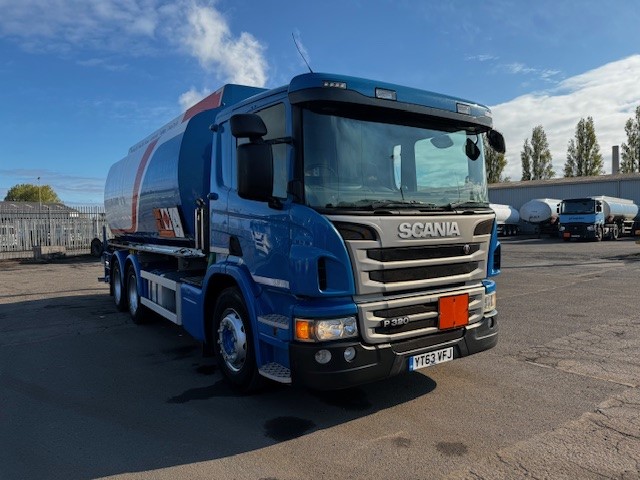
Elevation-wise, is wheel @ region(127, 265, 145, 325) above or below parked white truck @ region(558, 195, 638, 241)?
below

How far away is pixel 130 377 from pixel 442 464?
12.1 ft

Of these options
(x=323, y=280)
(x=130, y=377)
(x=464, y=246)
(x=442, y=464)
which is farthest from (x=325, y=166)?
(x=130, y=377)

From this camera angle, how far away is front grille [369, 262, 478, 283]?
3887 mm

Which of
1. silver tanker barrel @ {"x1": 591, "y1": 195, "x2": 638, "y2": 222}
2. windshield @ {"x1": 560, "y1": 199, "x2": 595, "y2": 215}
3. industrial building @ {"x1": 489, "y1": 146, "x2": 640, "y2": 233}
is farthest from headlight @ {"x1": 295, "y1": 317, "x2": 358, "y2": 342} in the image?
industrial building @ {"x1": 489, "y1": 146, "x2": 640, "y2": 233}

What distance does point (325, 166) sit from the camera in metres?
3.88

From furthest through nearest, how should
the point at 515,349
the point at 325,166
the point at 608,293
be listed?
the point at 608,293
the point at 515,349
the point at 325,166

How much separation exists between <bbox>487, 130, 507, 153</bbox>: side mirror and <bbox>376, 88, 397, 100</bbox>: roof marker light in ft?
4.63

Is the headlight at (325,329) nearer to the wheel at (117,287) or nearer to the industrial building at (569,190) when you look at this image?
the wheel at (117,287)

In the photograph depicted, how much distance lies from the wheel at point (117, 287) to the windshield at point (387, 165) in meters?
6.76

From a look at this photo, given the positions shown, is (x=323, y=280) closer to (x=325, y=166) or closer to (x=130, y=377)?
(x=325, y=166)

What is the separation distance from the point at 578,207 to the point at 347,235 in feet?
106

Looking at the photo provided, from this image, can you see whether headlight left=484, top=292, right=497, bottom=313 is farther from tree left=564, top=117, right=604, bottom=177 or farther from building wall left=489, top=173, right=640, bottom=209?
tree left=564, top=117, right=604, bottom=177

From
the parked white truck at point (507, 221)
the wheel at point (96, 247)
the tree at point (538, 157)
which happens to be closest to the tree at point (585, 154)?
the tree at point (538, 157)

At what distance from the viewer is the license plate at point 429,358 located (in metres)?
4.05
